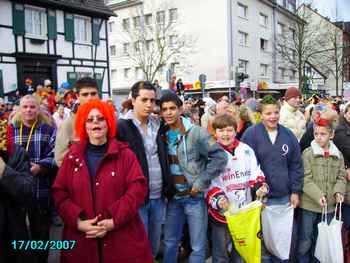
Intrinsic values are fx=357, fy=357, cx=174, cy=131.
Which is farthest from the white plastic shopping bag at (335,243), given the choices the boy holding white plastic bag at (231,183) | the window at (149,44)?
the window at (149,44)

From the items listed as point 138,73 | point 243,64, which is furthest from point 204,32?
point 138,73

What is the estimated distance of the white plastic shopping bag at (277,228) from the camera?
3.66m

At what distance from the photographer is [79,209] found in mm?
2582

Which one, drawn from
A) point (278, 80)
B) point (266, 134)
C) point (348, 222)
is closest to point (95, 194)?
point (266, 134)

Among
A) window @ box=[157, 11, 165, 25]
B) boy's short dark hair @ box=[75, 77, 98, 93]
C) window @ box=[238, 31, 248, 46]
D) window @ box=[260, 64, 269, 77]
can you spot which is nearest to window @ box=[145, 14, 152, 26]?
window @ box=[157, 11, 165, 25]

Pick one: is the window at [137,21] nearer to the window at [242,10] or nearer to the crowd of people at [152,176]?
the window at [242,10]

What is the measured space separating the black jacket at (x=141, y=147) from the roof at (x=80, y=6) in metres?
16.1

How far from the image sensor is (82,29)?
19.7m

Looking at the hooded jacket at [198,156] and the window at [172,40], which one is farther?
the window at [172,40]

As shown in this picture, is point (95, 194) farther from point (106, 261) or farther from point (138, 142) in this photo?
point (138, 142)

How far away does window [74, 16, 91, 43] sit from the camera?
764 inches

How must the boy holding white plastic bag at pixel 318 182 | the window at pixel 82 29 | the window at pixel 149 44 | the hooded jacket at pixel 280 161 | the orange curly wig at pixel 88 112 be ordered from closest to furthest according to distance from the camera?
the orange curly wig at pixel 88 112
the hooded jacket at pixel 280 161
the boy holding white plastic bag at pixel 318 182
the window at pixel 82 29
the window at pixel 149 44

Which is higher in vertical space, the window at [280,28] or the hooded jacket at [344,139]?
the window at [280,28]

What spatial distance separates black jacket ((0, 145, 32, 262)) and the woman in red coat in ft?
0.83
